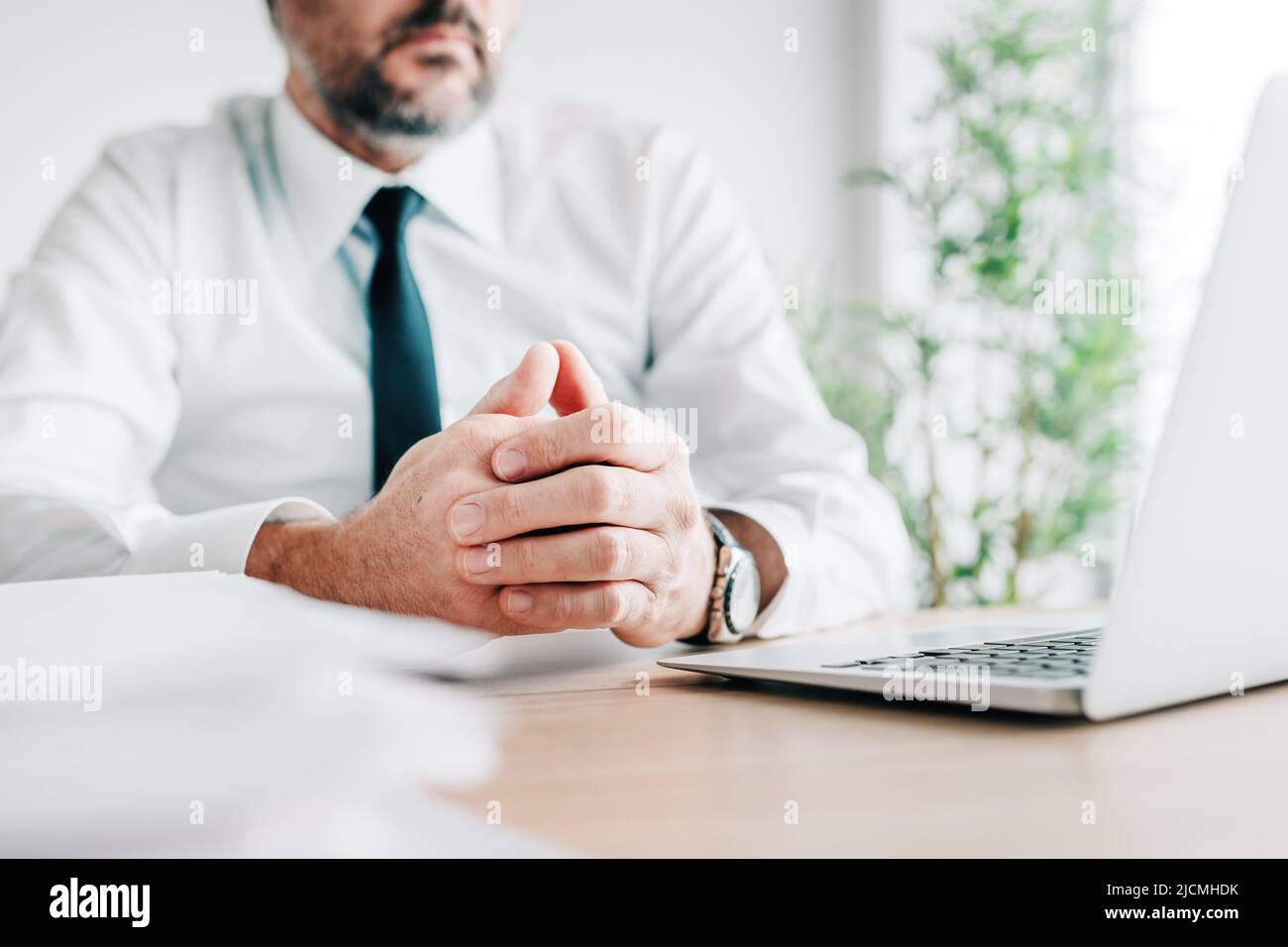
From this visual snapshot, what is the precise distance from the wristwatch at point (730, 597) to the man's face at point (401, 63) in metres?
0.73

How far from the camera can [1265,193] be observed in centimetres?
34

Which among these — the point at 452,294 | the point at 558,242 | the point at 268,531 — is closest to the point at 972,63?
the point at 558,242

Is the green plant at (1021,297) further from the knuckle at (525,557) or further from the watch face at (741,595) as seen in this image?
the knuckle at (525,557)

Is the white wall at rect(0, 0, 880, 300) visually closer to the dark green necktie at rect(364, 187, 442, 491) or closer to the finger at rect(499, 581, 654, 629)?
the dark green necktie at rect(364, 187, 442, 491)

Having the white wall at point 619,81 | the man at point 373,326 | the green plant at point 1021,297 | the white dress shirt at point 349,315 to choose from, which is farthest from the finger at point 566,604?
the green plant at point 1021,297

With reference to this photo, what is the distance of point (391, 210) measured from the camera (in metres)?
1.15

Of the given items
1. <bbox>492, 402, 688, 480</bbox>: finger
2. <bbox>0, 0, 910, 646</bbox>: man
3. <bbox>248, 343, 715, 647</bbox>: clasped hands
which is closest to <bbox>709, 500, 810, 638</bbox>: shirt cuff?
<bbox>0, 0, 910, 646</bbox>: man

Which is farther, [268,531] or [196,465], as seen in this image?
[196,465]

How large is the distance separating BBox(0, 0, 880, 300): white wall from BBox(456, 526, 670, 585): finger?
147 cm

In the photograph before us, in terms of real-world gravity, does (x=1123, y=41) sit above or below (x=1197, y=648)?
above

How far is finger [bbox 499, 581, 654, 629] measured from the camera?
59cm
